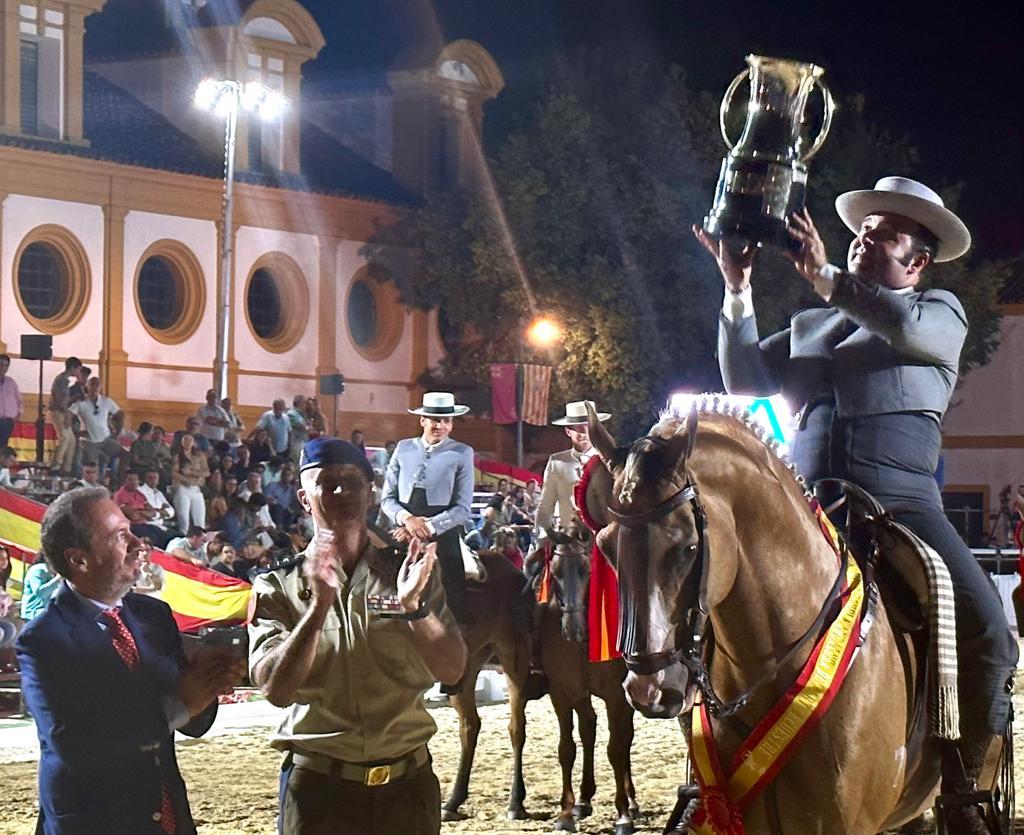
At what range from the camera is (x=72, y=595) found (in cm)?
466

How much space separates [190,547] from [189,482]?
8.37ft

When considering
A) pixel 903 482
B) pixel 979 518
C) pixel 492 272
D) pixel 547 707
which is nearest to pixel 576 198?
pixel 492 272

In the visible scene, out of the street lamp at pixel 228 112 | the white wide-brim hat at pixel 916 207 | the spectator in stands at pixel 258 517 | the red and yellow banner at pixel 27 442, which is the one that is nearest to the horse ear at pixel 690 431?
the white wide-brim hat at pixel 916 207

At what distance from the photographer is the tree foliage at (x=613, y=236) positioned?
3612 centimetres

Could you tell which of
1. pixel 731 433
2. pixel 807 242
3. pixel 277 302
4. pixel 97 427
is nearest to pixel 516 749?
pixel 731 433

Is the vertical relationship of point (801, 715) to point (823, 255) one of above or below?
below

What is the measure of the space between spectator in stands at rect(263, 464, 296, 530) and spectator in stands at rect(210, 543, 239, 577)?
3.08 m

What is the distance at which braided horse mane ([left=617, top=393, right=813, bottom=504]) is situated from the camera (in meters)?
5.14

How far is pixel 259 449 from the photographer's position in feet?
76.0

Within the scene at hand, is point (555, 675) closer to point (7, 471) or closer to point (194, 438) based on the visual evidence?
point (7, 471)

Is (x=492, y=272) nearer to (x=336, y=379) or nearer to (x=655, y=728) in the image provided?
(x=336, y=379)

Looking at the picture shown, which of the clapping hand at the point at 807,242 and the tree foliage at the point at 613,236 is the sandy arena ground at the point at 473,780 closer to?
the clapping hand at the point at 807,242

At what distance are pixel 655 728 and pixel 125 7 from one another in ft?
90.6

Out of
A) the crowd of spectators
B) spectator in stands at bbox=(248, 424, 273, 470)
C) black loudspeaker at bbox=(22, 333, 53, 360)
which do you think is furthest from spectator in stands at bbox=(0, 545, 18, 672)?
black loudspeaker at bbox=(22, 333, 53, 360)
